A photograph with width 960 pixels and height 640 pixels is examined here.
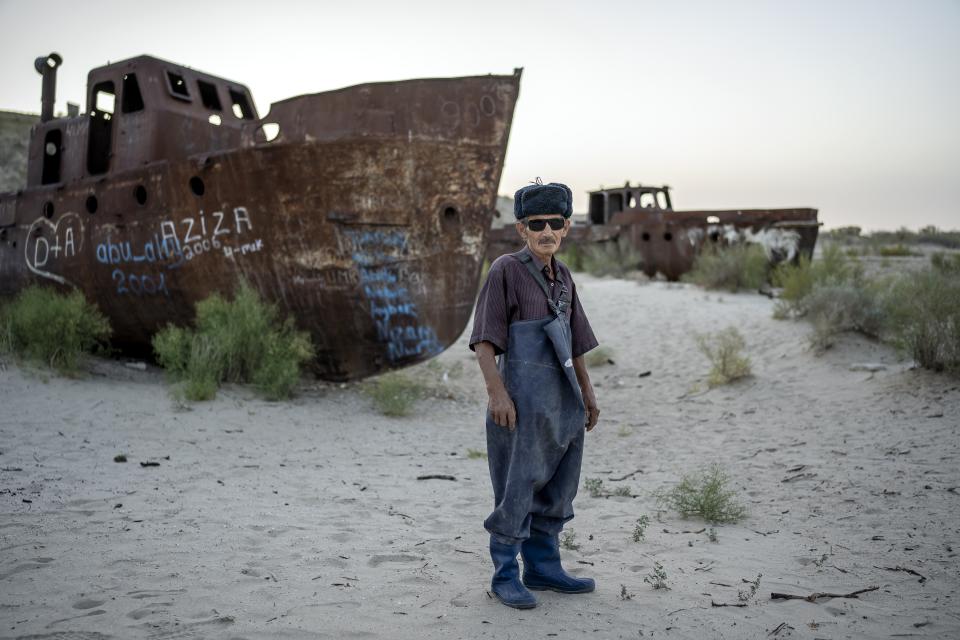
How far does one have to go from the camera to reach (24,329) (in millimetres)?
7184

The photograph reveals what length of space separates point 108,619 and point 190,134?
6.79 metres

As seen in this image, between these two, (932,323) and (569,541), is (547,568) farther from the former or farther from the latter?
(932,323)

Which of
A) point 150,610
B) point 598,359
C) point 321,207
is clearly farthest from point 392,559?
point 598,359

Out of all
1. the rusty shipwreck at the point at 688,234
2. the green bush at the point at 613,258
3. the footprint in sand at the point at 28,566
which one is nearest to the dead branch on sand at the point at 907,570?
the footprint in sand at the point at 28,566

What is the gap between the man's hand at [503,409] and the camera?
103 inches

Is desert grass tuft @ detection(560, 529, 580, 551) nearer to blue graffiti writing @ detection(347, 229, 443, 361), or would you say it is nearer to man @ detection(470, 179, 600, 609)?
man @ detection(470, 179, 600, 609)

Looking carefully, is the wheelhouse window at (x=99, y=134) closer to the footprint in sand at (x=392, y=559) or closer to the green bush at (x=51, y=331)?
the green bush at (x=51, y=331)

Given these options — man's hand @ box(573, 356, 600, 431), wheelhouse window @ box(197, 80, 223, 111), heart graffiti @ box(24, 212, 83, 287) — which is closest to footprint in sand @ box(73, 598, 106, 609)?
man's hand @ box(573, 356, 600, 431)

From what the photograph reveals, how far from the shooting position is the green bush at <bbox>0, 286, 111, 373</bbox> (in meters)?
7.02

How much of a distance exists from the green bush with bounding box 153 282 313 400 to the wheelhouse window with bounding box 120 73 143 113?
2.76 metres

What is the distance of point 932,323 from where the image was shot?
6.44 metres

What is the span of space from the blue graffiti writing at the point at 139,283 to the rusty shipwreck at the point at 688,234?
392 inches

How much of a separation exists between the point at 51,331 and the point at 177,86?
3.41 metres

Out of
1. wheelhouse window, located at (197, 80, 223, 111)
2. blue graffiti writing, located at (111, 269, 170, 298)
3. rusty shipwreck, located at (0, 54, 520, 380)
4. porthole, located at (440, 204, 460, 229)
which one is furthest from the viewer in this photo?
wheelhouse window, located at (197, 80, 223, 111)
